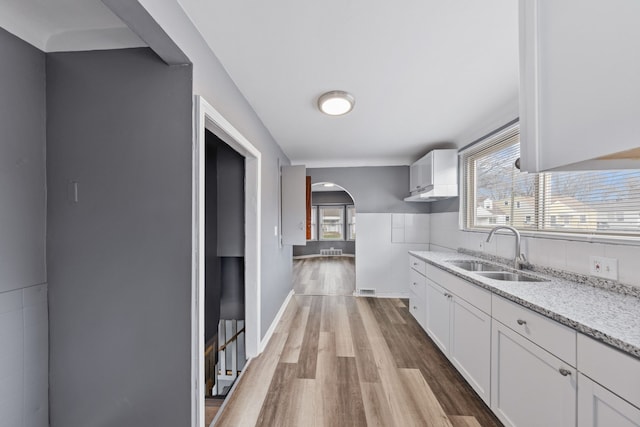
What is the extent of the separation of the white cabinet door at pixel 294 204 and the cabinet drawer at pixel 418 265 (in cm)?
139

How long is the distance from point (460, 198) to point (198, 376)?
3272 millimetres

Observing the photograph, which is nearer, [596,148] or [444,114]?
[596,148]

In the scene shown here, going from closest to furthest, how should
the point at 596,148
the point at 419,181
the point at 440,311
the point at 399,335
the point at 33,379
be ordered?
the point at 596,148 < the point at 33,379 < the point at 440,311 < the point at 399,335 < the point at 419,181

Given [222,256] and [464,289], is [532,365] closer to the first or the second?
[464,289]

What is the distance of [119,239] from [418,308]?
9.64 feet

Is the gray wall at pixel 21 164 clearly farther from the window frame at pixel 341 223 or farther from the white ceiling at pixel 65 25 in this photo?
the window frame at pixel 341 223

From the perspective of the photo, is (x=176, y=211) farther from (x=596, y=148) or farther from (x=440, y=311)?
(x=440, y=311)

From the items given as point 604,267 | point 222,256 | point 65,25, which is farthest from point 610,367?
point 222,256

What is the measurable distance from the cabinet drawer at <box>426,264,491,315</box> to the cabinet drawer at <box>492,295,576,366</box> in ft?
0.34

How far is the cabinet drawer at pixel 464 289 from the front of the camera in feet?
5.64

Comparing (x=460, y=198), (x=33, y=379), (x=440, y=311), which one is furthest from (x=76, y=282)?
(x=460, y=198)

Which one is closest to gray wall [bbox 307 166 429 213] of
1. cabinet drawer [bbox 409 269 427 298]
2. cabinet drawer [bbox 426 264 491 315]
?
cabinet drawer [bbox 409 269 427 298]

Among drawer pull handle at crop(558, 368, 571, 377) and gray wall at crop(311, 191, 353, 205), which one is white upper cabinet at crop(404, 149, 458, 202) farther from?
gray wall at crop(311, 191, 353, 205)

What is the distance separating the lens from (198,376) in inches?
54.0
